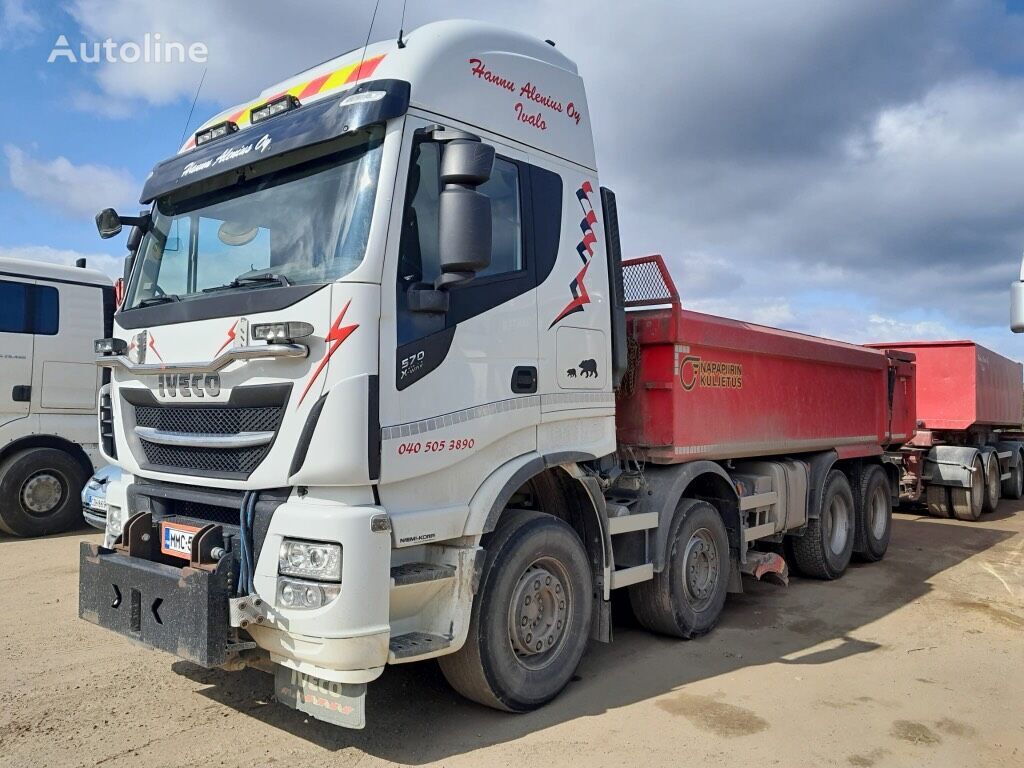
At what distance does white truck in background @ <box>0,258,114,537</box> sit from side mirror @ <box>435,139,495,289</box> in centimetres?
753

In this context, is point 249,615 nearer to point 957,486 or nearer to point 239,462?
point 239,462

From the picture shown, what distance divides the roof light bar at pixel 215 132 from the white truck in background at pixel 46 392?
584 centimetres

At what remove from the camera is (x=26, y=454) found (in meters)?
9.16

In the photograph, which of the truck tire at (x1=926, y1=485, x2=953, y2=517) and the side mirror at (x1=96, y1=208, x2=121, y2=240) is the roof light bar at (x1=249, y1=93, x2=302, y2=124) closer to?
the side mirror at (x1=96, y1=208, x2=121, y2=240)

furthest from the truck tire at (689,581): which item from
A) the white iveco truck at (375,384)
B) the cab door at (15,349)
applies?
the cab door at (15,349)

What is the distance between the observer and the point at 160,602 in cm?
376

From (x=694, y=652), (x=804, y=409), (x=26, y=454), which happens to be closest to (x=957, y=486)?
(x=804, y=409)

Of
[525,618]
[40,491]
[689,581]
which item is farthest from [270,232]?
[40,491]

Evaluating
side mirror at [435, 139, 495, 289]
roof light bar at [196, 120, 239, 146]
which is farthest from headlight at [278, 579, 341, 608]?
roof light bar at [196, 120, 239, 146]

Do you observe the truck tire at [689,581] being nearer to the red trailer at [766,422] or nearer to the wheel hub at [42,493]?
the red trailer at [766,422]

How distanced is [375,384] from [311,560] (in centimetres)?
80

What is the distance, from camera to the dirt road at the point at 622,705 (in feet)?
12.8

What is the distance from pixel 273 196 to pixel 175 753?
8.82 feet

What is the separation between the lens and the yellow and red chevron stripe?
4094mm
